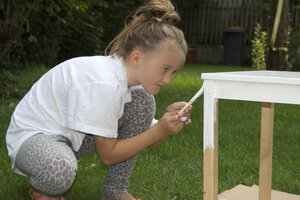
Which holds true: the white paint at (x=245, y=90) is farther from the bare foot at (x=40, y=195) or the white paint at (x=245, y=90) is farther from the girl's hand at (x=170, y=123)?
the bare foot at (x=40, y=195)

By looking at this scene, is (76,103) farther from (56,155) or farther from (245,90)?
(245,90)

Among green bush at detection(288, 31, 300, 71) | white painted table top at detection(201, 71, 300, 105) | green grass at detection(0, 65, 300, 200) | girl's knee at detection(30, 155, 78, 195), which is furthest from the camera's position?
green bush at detection(288, 31, 300, 71)

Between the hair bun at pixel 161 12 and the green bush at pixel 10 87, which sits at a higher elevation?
the hair bun at pixel 161 12

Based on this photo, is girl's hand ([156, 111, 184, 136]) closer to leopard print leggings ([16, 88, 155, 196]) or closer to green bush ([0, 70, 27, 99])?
leopard print leggings ([16, 88, 155, 196])

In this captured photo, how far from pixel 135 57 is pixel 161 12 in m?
0.22

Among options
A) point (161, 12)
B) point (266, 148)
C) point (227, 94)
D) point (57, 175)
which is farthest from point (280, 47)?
point (57, 175)

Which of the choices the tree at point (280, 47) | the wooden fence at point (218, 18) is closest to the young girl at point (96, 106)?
the tree at point (280, 47)

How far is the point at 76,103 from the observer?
1492 millimetres

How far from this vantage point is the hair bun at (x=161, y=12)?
1.66 meters

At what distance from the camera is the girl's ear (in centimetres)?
159

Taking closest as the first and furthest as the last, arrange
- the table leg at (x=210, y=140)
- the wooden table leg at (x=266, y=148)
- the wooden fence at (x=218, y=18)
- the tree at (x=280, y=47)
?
the table leg at (x=210, y=140), the wooden table leg at (x=266, y=148), the tree at (x=280, y=47), the wooden fence at (x=218, y=18)

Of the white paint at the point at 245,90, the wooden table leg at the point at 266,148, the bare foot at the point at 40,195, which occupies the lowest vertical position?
the bare foot at the point at 40,195

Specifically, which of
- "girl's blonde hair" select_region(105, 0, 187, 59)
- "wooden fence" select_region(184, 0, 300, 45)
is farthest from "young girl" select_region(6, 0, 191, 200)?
"wooden fence" select_region(184, 0, 300, 45)

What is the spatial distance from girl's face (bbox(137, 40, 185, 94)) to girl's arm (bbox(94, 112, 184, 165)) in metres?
0.13
